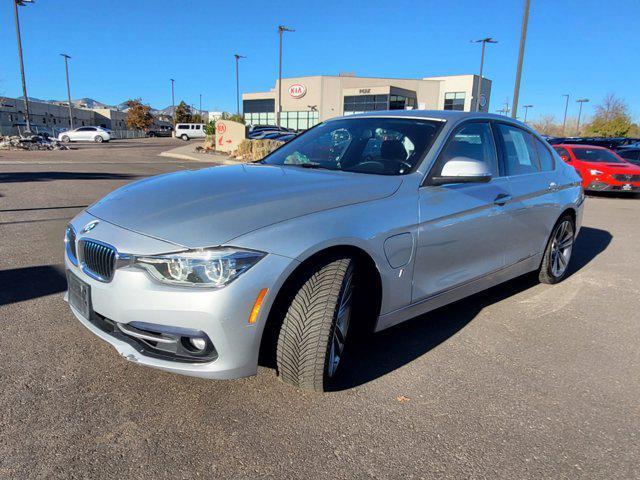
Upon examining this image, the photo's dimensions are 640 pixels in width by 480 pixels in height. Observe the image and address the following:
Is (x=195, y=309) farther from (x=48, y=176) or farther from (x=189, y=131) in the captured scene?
(x=189, y=131)

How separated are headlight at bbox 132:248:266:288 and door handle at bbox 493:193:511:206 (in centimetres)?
217

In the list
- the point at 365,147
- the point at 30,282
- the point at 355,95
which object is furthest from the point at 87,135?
the point at 365,147

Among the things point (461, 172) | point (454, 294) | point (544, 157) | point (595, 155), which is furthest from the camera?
point (595, 155)

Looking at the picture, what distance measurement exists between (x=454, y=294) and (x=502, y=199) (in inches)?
34.8

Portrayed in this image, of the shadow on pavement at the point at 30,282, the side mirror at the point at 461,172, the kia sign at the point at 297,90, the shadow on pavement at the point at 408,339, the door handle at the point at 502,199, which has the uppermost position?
the kia sign at the point at 297,90

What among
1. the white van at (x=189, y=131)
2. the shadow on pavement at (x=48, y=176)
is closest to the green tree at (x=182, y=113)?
the white van at (x=189, y=131)

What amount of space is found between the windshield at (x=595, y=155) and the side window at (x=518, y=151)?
36.9 ft

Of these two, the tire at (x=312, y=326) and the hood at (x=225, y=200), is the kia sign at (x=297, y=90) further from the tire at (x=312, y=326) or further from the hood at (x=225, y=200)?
the tire at (x=312, y=326)

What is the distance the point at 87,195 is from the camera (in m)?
10.1

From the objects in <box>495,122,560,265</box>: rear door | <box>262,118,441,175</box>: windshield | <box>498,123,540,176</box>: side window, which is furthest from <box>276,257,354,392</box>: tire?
<box>498,123,540,176</box>: side window

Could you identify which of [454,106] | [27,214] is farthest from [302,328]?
Result: [454,106]

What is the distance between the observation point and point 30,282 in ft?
14.5

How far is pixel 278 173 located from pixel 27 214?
6315mm

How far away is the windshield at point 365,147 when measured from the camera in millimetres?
3338
